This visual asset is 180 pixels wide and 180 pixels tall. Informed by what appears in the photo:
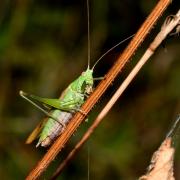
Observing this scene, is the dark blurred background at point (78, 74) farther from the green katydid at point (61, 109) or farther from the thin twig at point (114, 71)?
the thin twig at point (114, 71)

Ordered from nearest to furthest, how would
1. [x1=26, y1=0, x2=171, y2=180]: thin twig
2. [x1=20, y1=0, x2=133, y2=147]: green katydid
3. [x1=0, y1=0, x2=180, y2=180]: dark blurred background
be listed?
[x1=26, y1=0, x2=171, y2=180]: thin twig → [x1=20, y1=0, x2=133, y2=147]: green katydid → [x1=0, y1=0, x2=180, y2=180]: dark blurred background

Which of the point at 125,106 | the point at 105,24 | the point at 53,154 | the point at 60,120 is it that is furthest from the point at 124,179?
the point at 53,154

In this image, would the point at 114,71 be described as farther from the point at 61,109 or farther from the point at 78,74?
the point at 78,74

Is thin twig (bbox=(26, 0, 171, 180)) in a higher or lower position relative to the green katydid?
higher

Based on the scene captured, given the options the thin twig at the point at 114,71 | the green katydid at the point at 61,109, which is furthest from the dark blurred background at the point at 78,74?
the thin twig at the point at 114,71

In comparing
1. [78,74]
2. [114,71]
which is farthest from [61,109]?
[78,74]

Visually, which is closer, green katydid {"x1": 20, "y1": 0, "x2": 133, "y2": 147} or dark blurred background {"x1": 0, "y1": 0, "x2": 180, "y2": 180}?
green katydid {"x1": 20, "y1": 0, "x2": 133, "y2": 147}

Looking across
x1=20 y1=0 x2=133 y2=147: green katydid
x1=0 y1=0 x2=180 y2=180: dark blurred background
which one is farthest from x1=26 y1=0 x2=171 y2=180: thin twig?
x1=0 y1=0 x2=180 y2=180: dark blurred background

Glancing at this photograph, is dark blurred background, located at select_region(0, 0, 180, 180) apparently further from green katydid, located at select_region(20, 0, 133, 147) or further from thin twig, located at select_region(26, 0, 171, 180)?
thin twig, located at select_region(26, 0, 171, 180)

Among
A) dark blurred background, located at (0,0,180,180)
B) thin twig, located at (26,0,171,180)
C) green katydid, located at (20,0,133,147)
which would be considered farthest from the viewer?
dark blurred background, located at (0,0,180,180)
